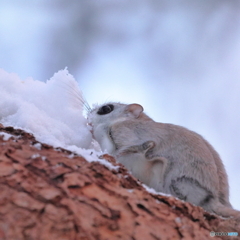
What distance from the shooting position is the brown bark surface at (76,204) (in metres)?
0.80

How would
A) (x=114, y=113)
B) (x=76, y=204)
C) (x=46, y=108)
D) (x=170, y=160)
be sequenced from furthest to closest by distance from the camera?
(x=114, y=113), (x=46, y=108), (x=170, y=160), (x=76, y=204)

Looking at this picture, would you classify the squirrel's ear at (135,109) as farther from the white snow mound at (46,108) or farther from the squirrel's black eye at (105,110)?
the white snow mound at (46,108)

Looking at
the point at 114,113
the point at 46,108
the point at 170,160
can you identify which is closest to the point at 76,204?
the point at 170,160

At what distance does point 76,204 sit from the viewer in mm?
854

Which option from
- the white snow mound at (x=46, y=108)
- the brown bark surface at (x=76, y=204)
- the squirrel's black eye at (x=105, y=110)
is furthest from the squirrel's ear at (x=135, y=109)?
the brown bark surface at (x=76, y=204)

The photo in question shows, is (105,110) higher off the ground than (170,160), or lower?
higher

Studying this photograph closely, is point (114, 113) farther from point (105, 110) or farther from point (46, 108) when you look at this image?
point (46, 108)

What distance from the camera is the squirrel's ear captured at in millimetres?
2469

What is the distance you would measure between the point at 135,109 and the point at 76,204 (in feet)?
5.47

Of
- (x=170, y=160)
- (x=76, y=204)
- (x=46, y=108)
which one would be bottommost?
(x=76, y=204)

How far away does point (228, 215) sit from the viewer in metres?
1.37

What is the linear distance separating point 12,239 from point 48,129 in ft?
3.06

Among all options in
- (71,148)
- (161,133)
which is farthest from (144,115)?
(71,148)

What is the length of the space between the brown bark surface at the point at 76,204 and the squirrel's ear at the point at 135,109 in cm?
139
